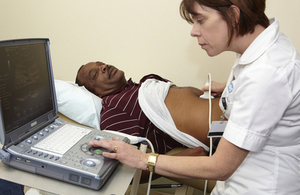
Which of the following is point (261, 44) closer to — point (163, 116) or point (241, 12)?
point (241, 12)

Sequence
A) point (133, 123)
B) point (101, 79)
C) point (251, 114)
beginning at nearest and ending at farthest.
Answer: point (251, 114)
point (133, 123)
point (101, 79)

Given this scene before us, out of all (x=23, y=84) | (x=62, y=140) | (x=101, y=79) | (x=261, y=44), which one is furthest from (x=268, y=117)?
(x=101, y=79)

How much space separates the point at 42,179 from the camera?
70cm

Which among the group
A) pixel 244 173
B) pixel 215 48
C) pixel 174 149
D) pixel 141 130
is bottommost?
pixel 174 149

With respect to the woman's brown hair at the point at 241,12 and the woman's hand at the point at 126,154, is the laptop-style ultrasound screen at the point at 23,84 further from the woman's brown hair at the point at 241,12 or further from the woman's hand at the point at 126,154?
the woman's brown hair at the point at 241,12

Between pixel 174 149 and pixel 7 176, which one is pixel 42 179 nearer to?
pixel 7 176

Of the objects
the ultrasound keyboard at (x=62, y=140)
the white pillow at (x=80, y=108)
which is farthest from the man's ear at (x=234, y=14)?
the white pillow at (x=80, y=108)

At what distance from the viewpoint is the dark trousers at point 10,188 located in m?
0.71

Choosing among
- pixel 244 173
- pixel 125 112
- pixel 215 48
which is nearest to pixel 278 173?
pixel 244 173

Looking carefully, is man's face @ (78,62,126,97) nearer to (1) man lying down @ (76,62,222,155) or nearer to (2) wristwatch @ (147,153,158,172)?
(1) man lying down @ (76,62,222,155)

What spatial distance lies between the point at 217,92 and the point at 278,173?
0.76 metres

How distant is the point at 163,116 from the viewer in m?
1.40

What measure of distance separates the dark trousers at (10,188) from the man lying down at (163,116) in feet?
2.08

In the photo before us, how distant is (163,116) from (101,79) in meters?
0.61
